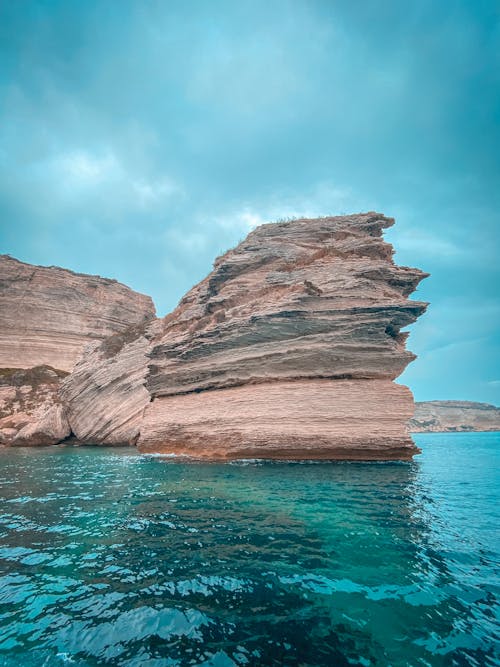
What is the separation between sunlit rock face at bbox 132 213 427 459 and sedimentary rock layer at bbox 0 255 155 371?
3755cm

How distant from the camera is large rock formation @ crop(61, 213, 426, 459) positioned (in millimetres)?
18484

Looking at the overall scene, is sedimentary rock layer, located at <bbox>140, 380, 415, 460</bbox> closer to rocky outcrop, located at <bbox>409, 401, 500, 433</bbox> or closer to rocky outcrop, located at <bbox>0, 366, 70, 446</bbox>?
rocky outcrop, located at <bbox>0, 366, 70, 446</bbox>

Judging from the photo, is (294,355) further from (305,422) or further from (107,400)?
(107,400)

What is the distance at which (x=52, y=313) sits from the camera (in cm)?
5572

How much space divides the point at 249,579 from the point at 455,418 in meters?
182

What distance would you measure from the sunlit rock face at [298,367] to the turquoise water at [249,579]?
286 inches

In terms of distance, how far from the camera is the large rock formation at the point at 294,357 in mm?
18484

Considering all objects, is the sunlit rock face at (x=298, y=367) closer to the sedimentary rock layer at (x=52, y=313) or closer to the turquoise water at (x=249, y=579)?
the turquoise water at (x=249, y=579)

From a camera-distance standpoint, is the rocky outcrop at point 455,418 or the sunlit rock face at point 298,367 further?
the rocky outcrop at point 455,418

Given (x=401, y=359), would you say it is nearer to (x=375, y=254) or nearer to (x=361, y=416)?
(x=361, y=416)

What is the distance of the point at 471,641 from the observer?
3.88 metres

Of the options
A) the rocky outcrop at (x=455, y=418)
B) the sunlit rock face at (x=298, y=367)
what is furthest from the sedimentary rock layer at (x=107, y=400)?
the rocky outcrop at (x=455, y=418)

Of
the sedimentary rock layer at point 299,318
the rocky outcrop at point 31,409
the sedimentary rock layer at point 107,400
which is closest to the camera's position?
the sedimentary rock layer at point 299,318

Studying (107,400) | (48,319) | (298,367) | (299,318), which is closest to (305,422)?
(298,367)
